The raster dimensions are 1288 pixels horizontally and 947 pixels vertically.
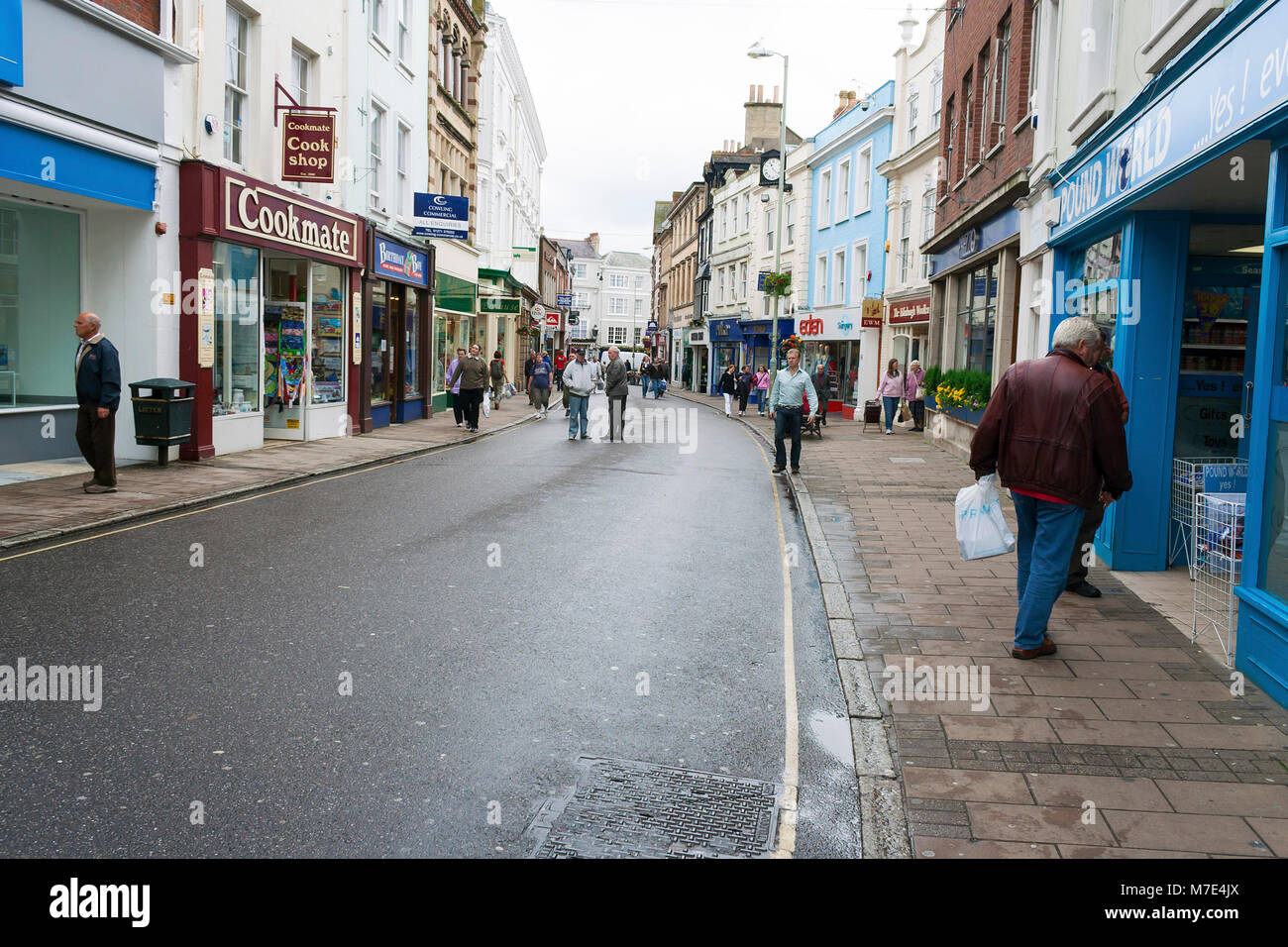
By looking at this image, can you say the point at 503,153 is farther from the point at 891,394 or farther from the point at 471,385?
the point at 891,394

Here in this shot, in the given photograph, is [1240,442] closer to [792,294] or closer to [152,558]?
[152,558]

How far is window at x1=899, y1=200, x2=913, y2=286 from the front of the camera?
28.9 m

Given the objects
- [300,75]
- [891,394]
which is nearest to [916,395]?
[891,394]

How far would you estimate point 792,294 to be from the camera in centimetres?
3931

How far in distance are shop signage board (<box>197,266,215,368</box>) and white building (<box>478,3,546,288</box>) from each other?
20.7 metres

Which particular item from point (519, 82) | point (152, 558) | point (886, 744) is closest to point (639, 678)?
point (886, 744)

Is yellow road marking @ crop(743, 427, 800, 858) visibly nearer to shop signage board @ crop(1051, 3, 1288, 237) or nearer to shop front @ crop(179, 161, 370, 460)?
shop signage board @ crop(1051, 3, 1288, 237)

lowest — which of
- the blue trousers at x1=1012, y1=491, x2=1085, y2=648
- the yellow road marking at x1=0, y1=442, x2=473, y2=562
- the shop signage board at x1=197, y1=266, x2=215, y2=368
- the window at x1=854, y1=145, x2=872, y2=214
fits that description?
the yellow road marking at x1=0, y1=442, x2=473, y2=562

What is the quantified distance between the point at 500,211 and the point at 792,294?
11.3 m

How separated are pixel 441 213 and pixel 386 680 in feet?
64.1

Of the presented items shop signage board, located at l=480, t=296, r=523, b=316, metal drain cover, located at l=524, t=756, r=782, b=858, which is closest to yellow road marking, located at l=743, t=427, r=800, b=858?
metal drain cover, located at l=524, t=756, r=782, b=858

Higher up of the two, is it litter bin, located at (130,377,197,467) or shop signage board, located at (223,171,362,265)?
shop signage board, located at (223,171,362,265)
